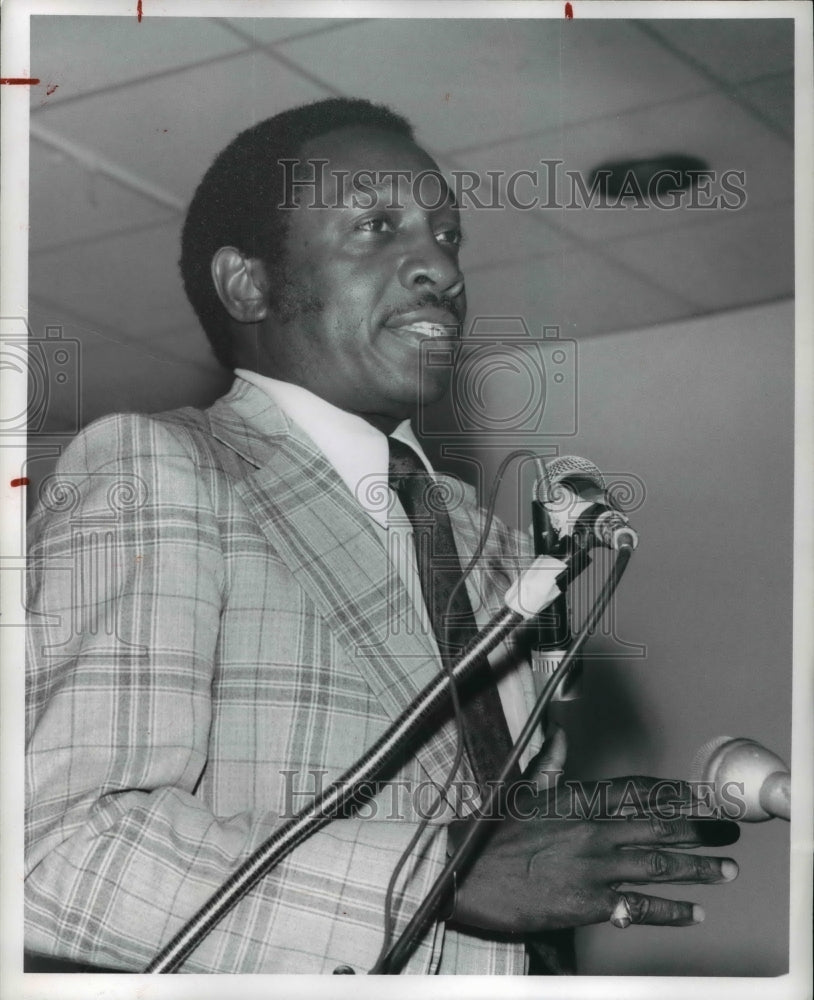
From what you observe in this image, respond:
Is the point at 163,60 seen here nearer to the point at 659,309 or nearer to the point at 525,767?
the point at 659,309

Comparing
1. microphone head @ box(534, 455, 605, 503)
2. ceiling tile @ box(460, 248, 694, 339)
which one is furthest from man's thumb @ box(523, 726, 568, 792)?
ceiling tile @ box(460, 248, 694, 339)

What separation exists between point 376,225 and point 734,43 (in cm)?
75

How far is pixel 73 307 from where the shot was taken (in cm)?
268

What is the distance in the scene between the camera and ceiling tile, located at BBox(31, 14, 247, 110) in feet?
8.95

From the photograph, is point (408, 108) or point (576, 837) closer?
point (576, 837)

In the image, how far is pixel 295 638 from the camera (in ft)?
8.33

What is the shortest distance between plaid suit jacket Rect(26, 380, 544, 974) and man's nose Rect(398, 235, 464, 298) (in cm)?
35

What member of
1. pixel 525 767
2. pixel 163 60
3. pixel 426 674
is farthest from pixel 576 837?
pixel 163 60

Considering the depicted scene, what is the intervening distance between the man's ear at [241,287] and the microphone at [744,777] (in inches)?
43.5

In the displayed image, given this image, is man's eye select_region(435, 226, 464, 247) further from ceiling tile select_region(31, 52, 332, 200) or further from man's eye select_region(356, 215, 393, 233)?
ceiling tile select_region(31, 52, 332, 200)

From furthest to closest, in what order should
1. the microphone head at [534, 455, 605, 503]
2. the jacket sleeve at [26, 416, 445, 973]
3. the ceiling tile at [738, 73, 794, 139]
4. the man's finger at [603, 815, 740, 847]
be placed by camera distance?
the ceiling tile at [738, 73, 794, 139]
the microphone head at [534, 455, 605, 503]
the man's finger at [603, 815, 740, 847]
the jacket sleeve at [26, 416, 445, 973]

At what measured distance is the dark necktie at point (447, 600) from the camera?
2564 mm

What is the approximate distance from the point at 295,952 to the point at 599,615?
76cm

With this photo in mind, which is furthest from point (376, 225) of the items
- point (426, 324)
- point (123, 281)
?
point (123, 281)
